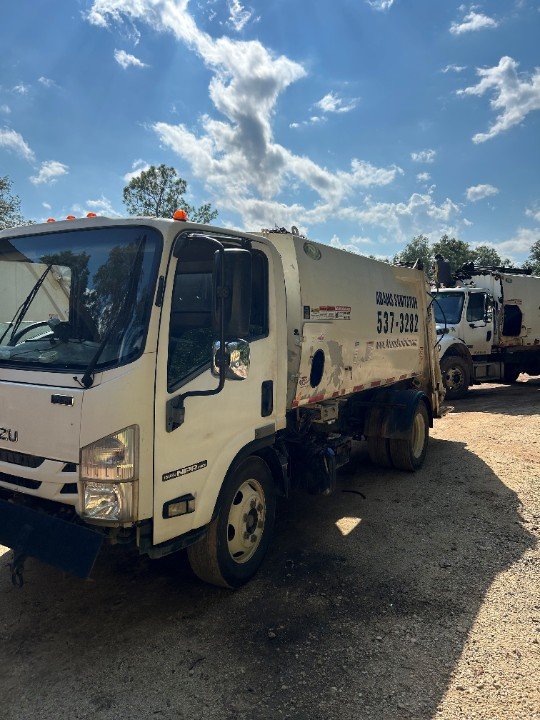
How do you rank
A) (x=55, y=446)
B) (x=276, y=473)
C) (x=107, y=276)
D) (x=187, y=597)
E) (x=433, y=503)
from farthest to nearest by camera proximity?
(x=433, y=503)
(x=276, y=473)
(x=187, y=597)
(x=107, y=276)
(x=55, y=446)

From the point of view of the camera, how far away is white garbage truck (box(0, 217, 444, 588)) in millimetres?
2611

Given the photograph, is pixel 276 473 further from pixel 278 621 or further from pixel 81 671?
pixel 81 671

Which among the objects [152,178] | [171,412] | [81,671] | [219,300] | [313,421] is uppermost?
[152,178]

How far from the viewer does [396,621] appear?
128 inches

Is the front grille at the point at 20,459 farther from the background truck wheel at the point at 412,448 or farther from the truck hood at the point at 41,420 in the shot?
the background truck wheel at the point at 412,448

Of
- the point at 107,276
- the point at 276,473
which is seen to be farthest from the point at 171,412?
the point at 276,473

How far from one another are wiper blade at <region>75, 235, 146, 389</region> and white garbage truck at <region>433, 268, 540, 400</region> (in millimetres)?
9907

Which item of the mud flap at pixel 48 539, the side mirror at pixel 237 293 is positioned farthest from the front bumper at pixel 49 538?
the side mirror at pixel 237 293

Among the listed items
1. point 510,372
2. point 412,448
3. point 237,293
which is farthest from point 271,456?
point 510,372

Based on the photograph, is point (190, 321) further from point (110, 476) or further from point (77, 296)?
point (110, 476)

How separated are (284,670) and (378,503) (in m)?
2.73

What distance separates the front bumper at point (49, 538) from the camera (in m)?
2.55

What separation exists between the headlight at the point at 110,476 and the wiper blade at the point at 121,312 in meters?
0.33

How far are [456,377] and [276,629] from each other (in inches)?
399
